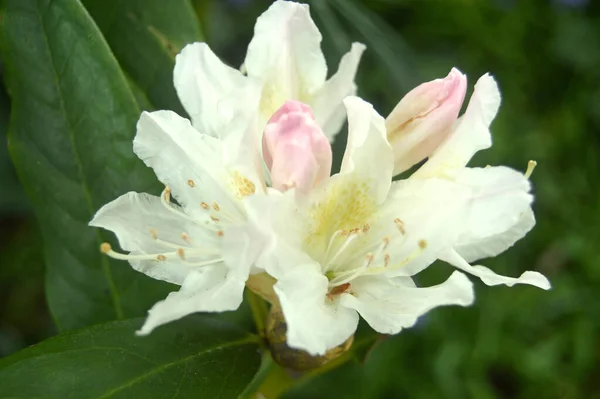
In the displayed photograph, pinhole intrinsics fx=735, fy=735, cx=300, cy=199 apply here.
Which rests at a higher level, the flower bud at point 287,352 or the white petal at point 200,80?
the white petal at point 200,80

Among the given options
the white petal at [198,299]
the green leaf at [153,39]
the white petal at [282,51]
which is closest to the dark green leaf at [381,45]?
the green leaf at [153,39]

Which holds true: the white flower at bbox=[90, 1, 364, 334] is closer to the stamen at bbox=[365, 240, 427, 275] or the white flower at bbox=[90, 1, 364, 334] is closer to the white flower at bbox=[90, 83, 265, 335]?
the white flower at bbox=[90, 83, 265, 335]

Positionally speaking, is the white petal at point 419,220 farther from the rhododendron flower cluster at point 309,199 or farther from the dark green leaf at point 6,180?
the dark green leaf at point 6,180

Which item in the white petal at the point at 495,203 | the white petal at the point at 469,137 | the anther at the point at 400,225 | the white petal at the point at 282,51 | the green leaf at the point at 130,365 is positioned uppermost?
the white petal at the point at 282,51

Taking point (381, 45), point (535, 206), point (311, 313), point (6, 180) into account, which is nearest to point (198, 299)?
point (311, 313)

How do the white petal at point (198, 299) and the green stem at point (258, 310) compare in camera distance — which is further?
the green stem at point (258, 310)

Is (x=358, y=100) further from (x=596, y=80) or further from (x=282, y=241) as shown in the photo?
(x=596, y=80)

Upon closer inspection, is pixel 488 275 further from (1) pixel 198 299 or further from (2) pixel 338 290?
(1) pixel 198 299
